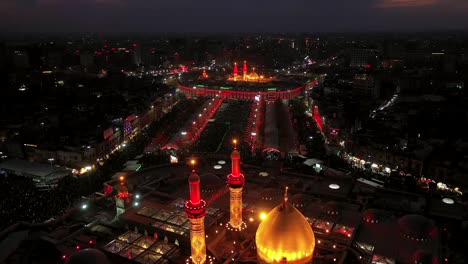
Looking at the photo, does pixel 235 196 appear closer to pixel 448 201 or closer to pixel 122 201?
pixel 122 201

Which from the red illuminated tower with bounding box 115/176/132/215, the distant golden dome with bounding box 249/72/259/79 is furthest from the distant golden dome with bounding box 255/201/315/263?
the distant golden dome with bounding box 249/72/259/79

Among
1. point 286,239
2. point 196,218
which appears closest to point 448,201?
point 286,239

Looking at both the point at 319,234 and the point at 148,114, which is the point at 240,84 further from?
the point at 319,234

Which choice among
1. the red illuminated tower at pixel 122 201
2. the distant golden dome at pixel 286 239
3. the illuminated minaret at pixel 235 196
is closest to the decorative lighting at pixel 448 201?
the illuminated minaret at pixel 235 196

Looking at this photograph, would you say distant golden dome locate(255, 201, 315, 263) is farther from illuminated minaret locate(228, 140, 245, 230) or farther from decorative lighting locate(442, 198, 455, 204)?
decorative lighting locate(442, 198, 455, 204)

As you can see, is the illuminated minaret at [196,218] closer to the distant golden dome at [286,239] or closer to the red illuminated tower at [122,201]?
the distant golden dome at [286,239]

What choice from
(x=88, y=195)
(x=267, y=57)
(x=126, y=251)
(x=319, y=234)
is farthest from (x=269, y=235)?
(x=267, y=57)
